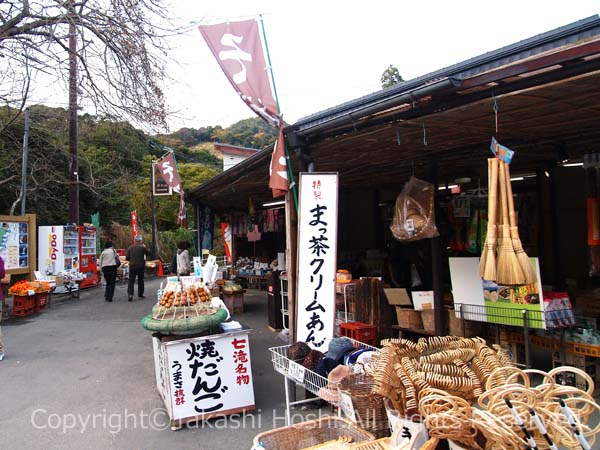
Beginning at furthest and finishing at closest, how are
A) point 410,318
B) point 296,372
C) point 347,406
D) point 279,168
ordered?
1. point 410,318
2. point 279,168
3. point 296,372
4. point 347,406

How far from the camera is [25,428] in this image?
15.4 feet

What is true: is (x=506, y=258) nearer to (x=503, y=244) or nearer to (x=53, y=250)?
(x=503, y=244)

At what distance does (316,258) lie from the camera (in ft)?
16.1

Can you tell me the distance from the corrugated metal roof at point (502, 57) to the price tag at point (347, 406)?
2643 millimetres

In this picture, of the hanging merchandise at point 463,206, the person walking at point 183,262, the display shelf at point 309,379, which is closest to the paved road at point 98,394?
the display shelf at point 309,379

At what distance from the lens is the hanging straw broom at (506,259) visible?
10.5 ft

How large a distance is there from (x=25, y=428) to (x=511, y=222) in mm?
5287

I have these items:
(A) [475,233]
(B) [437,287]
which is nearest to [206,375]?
(B) [437,287]

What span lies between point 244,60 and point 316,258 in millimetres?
2390

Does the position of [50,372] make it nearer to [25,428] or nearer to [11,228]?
[25,428]

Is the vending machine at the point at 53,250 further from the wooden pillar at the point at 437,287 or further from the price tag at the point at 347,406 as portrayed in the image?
the price tag at the point at 347,406

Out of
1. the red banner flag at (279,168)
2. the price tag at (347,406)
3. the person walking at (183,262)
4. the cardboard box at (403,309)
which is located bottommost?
the price tag at (347,406)

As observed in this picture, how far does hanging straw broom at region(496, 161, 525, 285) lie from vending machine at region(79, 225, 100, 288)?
16286mm

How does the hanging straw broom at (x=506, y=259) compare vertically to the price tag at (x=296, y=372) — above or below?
above
